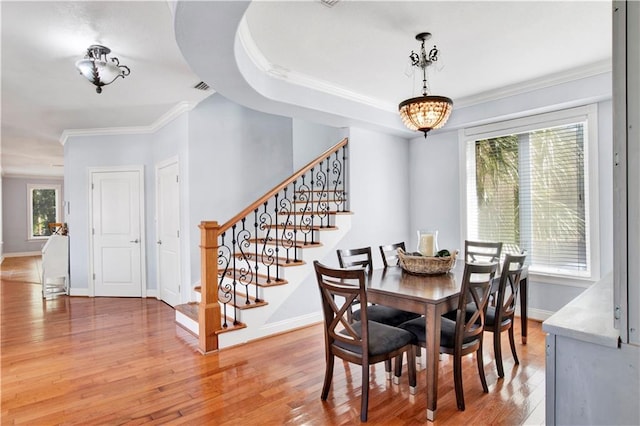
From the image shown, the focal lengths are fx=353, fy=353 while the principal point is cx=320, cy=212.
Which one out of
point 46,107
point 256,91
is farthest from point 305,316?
point 46,107

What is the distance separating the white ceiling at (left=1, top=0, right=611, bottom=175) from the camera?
2.46 metres

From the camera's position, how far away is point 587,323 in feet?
4.07

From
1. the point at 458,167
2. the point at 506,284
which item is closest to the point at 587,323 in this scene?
the point at 506,284

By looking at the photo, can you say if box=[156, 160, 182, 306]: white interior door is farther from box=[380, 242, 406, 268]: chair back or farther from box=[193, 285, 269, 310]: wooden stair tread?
box=[380, 242, 406, 268]: chair back

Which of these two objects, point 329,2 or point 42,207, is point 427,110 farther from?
point 42,207

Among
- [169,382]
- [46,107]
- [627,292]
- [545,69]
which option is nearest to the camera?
[627,292]

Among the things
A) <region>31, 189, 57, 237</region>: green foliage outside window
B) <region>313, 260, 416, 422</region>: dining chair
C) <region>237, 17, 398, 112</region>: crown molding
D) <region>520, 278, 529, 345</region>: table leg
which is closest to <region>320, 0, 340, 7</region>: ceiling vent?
<region>237, 17, 398, 112</region>: crown molding

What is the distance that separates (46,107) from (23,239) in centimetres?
909

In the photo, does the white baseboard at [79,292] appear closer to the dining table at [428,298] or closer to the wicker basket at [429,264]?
the dining table at [428,298]

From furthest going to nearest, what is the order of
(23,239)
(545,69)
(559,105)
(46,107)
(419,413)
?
1. (23,239)
2. (46,107)
3. (559,105)
4. (545,69)
5. (419,413)

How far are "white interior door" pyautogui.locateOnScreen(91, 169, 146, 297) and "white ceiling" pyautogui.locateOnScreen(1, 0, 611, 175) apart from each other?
1.51 metres

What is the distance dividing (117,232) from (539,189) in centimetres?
615

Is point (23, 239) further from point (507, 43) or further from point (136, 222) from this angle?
point (507, 43)

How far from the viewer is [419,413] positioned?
228 centimetres
